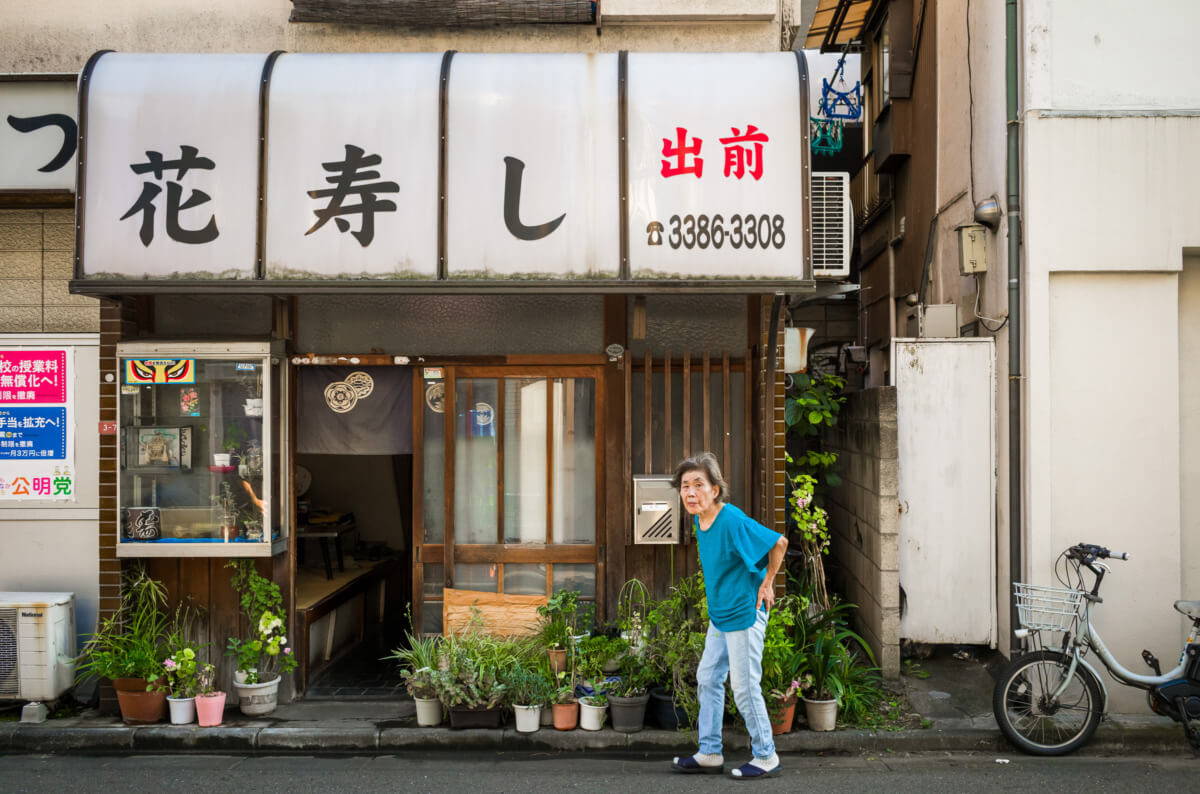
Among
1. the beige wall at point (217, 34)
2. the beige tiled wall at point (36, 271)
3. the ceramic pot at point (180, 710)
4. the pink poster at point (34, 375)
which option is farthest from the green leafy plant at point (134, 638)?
the beige wall at point (217, 34)

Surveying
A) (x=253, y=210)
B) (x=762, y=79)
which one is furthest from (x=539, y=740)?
(x=762, y=79)

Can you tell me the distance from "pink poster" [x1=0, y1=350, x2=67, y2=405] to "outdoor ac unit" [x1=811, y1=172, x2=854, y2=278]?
21.6 feet

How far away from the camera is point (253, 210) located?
21.9 ft

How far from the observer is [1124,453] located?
699 cm

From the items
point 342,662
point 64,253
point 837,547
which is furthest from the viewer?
point 837,547

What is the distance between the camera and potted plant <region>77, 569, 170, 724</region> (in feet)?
22.4

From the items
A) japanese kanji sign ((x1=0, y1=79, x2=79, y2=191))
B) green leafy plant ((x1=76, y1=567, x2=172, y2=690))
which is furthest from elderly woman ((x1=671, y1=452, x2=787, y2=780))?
japanese kanji sign ((x1=0, y1=79, x2=79, y2=191))

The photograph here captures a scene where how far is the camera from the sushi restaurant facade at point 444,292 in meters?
6.65

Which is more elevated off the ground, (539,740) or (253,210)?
(253,210)

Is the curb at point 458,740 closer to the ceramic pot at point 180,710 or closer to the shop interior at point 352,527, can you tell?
the ceramic pot at point 180,710

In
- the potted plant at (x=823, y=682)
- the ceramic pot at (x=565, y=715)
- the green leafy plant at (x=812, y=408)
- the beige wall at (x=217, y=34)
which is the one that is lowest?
the ceramic pot at (x=565, y=715)

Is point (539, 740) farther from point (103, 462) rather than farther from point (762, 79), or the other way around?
point (762, 79)

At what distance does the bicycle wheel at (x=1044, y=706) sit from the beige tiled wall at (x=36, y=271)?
8.33 meters

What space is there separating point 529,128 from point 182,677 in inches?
204
